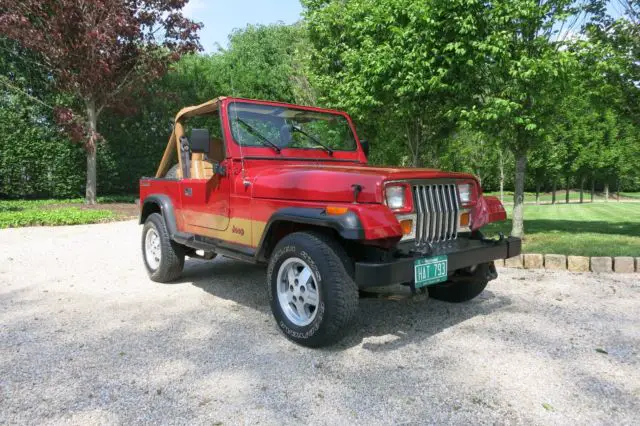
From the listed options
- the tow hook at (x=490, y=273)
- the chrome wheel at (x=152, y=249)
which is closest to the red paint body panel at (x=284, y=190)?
the tow hook at (x=490, y=273)

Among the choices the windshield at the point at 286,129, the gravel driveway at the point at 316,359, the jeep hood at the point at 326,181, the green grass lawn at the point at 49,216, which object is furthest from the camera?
the green grass lawn at the point at 49,216

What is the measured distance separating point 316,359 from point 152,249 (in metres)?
3.26

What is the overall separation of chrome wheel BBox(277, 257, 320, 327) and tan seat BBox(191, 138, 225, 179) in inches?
56.8

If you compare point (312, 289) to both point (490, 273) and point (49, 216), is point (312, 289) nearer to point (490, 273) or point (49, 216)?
point (490, 273)

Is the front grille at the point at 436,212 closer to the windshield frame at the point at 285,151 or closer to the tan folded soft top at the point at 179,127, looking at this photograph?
the windshield frame at the point at 285,151

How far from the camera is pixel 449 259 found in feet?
11.0

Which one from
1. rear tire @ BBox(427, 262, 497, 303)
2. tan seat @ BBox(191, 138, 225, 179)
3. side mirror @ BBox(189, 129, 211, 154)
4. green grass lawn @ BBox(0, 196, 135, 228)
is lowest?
rear tire @ BBox(427, 262, 497, 303)

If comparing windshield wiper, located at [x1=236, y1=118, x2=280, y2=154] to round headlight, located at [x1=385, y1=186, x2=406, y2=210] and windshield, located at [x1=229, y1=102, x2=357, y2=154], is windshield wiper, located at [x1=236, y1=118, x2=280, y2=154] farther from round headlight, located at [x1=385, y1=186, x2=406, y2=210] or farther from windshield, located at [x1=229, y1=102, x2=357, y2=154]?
round headlight, located at [x1=385, y1=186, x2=406, y2=210]

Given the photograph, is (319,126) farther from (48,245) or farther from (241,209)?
(48,245)

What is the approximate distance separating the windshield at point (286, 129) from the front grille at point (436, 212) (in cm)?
152

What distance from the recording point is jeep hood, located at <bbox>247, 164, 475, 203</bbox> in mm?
3234

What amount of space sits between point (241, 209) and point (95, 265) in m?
3.72

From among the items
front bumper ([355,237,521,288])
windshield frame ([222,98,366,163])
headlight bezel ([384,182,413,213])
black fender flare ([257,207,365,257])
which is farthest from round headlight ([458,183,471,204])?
windshield frame ([222,98,366,163])

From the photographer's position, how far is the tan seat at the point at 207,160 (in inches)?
176
